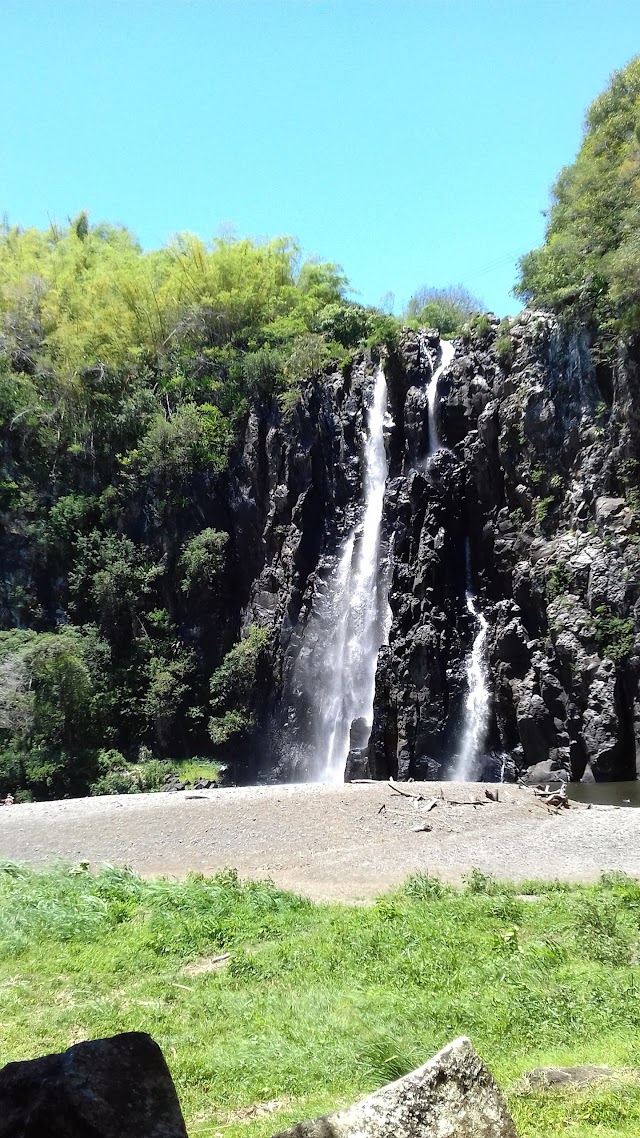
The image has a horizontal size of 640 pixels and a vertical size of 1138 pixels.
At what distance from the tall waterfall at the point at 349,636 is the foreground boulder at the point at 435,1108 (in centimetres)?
1992

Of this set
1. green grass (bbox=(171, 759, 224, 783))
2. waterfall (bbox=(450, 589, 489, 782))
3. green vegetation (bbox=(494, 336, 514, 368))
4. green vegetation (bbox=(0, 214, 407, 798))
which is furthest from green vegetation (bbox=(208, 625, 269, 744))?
green vegetation (bbox=(494, 336, 514, 368))

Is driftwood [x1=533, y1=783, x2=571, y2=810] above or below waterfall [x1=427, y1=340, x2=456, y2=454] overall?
below

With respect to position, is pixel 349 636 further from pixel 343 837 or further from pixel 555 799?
pixel 343 837

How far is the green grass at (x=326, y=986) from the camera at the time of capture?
4559 mm

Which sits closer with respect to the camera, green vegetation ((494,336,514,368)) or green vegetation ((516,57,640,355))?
green vegetation ((516,57,640,355))

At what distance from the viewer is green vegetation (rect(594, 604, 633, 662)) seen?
18500 millimetres

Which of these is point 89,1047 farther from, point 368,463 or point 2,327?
point 2,327

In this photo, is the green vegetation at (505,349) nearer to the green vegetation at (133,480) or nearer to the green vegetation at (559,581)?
the green vegetation at (133,480)

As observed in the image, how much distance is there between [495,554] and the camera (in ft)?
74.0

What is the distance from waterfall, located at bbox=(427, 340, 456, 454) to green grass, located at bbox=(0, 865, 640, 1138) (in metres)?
17.1

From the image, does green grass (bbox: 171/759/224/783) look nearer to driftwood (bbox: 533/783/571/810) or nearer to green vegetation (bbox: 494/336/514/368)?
driftwood (bbox: 533/783/571/810)

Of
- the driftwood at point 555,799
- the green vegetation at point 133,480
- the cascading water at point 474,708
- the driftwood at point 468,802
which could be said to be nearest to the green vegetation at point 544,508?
the cascading water at point 474,708

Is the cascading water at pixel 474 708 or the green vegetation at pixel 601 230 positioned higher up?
the green vegetation at pixel 601 230

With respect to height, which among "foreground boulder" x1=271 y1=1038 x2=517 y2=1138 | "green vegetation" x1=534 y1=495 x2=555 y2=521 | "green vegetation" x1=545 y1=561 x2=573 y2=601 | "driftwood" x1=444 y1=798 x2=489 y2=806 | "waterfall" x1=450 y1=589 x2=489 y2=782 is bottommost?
"driftwood" x1=444 y1=798 x2=489 y2=806
